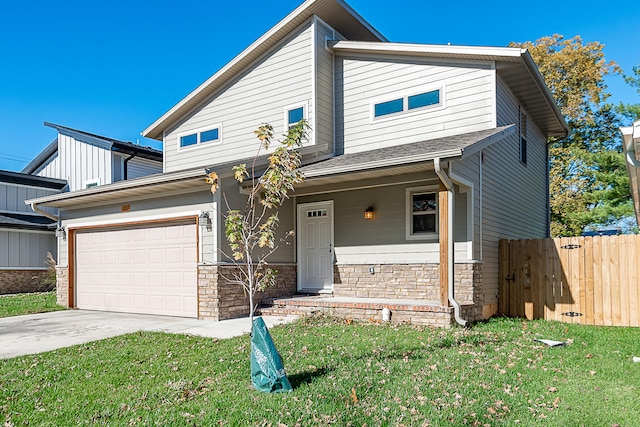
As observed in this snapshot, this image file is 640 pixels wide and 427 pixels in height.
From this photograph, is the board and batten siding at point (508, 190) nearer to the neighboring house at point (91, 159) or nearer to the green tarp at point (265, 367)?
the green tarp at point (265, 367)

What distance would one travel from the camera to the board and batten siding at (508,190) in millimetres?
9523

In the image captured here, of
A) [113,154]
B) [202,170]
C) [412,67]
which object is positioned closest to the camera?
[202,170]

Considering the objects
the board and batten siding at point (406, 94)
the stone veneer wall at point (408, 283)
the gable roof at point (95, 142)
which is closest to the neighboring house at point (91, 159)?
the gable roof at point (95, 142)

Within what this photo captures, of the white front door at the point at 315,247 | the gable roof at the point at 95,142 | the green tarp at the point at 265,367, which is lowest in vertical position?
the green tarp at the point at 265,367

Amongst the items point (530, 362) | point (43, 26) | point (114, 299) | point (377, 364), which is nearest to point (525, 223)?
point (530, 362)

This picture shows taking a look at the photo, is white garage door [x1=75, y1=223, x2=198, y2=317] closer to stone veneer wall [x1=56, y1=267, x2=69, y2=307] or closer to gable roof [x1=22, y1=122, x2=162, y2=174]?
stone veneer wall [x1=56, y1=267, x2=69, y2=307]

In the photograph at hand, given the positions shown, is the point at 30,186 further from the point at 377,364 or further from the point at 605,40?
the point at 605,40

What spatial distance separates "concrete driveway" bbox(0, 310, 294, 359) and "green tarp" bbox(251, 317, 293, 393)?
275 cm

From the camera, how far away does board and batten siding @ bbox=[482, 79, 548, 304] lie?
952cm

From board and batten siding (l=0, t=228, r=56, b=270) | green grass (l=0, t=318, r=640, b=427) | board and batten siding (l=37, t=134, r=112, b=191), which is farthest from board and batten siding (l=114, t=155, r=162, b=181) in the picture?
green grass (l=0, t=318, r=640, b=427)

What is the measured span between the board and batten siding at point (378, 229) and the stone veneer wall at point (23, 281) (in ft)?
41.9

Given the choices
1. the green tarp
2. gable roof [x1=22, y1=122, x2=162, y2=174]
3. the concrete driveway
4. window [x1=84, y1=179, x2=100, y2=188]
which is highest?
gable roof [x1=22, y1=122, x2=162, y2=174]

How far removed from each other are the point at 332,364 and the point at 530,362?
260 centimetres

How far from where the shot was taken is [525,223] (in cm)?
1241
